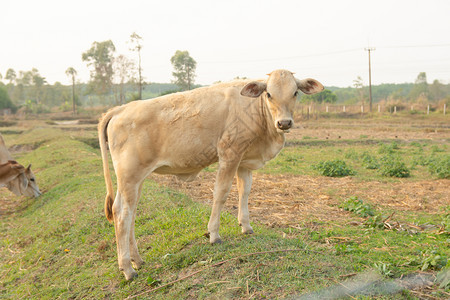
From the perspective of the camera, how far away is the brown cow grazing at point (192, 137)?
440 centimetres

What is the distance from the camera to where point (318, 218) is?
6.63 m

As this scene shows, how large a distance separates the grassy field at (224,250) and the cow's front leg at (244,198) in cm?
16

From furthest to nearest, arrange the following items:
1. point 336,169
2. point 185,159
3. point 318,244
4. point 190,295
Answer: point 336,169 < point 318,244 < point 185,159 < point 190,295

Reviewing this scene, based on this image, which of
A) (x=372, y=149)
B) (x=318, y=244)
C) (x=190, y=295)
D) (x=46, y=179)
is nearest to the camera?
(x=190, y=295)

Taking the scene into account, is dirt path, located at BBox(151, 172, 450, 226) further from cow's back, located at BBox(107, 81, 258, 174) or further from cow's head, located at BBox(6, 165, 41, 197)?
cow's head, located at BBox(6, 165, 41, 197)

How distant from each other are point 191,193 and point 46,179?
582cm

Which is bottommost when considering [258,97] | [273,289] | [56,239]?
[56,239]

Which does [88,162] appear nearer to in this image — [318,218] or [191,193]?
[191,193]

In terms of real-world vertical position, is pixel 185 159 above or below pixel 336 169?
above

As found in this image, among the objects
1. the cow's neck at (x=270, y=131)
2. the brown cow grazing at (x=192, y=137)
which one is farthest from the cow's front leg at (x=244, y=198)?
the cow's neck at (x=270, y=131)

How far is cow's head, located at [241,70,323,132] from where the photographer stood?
4.08 meters

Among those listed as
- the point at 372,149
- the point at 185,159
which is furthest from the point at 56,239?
the point at 372,149

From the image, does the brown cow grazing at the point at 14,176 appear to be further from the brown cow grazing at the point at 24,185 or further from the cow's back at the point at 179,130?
the cow's back at the point at 179,130

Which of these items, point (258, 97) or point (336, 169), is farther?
point (336, 169)
